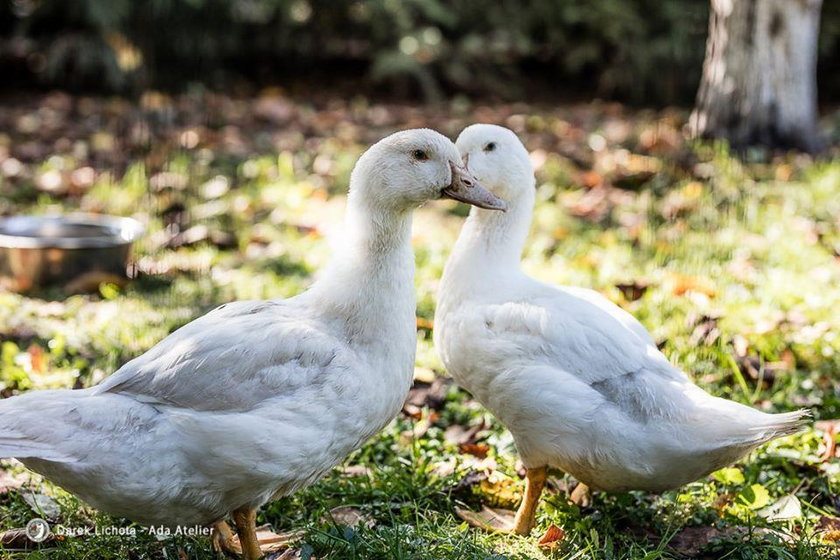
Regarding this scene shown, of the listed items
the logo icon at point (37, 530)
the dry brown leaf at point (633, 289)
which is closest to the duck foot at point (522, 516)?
the logo icon at point (37, 530)

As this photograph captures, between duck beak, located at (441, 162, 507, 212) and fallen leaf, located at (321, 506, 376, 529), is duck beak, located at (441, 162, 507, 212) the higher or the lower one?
the higher one

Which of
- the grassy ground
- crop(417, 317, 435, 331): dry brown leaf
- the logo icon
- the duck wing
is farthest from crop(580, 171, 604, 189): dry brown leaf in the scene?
the logo icon

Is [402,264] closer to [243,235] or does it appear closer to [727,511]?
[727,511]

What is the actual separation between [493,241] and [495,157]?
11.6 inches

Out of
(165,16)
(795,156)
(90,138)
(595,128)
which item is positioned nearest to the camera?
(795,156)

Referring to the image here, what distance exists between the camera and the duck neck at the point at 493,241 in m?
3.11

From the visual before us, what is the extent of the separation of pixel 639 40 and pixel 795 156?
2.60m

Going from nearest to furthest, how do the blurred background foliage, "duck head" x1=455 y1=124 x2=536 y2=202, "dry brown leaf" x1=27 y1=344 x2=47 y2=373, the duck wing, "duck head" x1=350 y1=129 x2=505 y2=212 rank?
the duck wing → "duck head" x1=350 y1=129 x2=505 y2=212 → "duck head" x1=455 y1=124 x2=536 y2=202 → "dry brown leaf" x1=27 y1=344 x2=47 y2=373 → the blurred background foliage

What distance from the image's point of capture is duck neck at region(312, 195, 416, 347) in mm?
2535

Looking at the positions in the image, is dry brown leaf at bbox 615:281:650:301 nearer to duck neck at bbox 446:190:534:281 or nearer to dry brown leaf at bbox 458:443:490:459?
duck neck at bbox 446:190:534:281

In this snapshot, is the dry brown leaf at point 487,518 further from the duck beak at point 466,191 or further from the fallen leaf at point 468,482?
the duck beak at point 466,191

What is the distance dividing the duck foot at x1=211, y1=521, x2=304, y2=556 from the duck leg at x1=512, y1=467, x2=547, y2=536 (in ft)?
2.16

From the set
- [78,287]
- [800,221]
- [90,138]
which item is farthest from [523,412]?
[90,138]

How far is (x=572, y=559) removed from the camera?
255 centimetres
